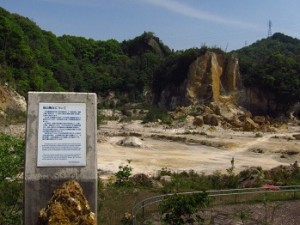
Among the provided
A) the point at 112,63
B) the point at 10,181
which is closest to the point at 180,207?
the point at 10,181

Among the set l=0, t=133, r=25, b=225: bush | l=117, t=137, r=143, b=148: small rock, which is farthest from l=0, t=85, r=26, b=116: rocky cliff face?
l=0, t=133, r=25, b=225: bush

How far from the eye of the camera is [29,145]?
7.31 metres

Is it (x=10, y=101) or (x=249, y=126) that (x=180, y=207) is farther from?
(x=249, y=126)

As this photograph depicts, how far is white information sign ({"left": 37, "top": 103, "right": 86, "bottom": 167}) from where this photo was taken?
7.33m

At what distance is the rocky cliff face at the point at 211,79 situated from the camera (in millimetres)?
76625

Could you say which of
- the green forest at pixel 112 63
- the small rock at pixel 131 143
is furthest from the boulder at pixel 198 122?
the green forest at pixel 112 63

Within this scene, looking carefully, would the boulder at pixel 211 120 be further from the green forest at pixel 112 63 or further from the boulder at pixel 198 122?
the green forest at pixel 112 63

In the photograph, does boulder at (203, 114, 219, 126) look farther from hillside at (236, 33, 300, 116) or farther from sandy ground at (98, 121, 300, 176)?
hillside at (236, 33, 300, 116)

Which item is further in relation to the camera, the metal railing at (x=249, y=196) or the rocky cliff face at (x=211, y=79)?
the rocky cliff face at (x=211, y=79)

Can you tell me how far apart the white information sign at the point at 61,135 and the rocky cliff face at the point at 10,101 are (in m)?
43.9

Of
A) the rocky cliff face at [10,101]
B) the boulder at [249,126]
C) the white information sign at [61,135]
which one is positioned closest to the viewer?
the white information sign at [61,135]

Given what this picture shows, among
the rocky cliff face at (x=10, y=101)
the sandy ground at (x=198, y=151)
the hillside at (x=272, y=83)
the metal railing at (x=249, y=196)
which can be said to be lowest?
the sandy ground at (x=198, y=151)

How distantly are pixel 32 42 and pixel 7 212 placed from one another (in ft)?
295

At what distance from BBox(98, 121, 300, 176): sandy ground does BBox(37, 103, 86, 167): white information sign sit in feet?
58.9
